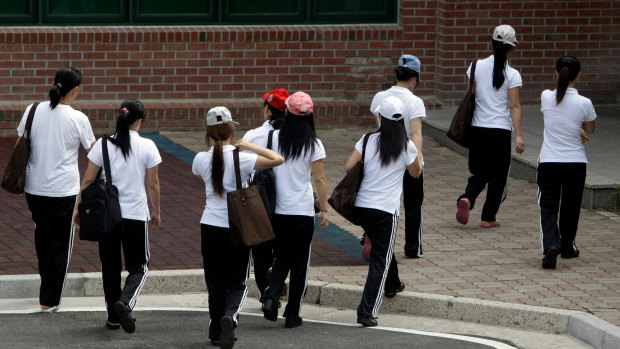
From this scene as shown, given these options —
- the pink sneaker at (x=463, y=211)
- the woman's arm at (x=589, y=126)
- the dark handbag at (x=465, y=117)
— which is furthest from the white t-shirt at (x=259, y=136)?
the pink sneaker at (x=463, y=211)

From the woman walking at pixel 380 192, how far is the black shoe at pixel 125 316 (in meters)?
1.61

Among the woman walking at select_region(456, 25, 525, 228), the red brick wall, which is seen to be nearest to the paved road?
the woman walking at select_region(456, 25, 525, 228)

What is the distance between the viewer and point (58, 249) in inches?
345

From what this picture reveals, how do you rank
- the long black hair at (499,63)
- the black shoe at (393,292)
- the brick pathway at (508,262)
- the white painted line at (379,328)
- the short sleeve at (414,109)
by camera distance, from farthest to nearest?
the long black hair at (499,63)
the short sleeve at (414,109)
the brick pathway at (508,262)
the black shoe at (393,292)
the white painted line at (379,328)

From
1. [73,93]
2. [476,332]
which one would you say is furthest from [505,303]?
[73,93]

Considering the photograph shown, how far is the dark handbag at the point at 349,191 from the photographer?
855 centimetres

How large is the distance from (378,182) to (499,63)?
2.97 m

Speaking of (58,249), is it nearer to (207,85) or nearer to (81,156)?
(81,156)

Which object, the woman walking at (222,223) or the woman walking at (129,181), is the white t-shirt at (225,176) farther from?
the woman walking at (129,181)

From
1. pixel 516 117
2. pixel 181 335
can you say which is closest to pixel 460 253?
pixel 516 117

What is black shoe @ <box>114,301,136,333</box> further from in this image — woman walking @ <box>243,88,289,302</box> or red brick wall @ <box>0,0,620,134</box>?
red brick wall @ <box>0,0,620,134</box>

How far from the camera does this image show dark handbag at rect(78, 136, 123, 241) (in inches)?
314

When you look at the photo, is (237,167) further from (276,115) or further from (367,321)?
(367,321)

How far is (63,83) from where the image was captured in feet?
28.3
